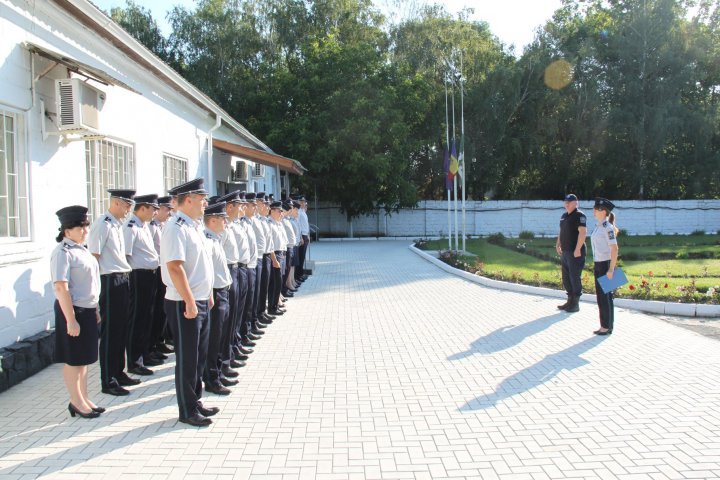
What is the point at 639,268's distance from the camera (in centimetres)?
1459

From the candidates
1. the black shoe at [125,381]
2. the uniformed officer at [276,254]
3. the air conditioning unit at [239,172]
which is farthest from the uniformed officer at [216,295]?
the air conditioning unit at [239,172]

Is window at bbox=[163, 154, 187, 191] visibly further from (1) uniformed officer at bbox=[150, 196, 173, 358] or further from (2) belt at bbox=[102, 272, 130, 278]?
(2) belt at bbox=[102, 272, 130, 278]

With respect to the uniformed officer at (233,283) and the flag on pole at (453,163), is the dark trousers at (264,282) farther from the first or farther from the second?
the flag on pole at (453,163)

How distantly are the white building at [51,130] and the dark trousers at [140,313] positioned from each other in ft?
3.75

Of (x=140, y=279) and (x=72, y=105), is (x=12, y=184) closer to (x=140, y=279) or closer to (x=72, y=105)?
(x=72, y=105)

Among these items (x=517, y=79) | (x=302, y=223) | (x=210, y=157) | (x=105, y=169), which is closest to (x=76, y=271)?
(x=105, y=169)

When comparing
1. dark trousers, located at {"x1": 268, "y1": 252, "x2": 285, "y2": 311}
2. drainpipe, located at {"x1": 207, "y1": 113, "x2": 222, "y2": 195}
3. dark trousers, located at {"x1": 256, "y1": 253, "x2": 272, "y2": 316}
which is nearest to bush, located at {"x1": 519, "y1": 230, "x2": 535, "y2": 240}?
drainpipe, located at {"x1": 207, "y1": 113, "x2": 222, "y2": 195}

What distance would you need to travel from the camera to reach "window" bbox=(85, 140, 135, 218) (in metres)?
7.57

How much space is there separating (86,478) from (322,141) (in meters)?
21.9

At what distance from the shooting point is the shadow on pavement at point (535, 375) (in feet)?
16.2

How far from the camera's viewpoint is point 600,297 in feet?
24.3

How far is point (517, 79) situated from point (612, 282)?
77.2 feet

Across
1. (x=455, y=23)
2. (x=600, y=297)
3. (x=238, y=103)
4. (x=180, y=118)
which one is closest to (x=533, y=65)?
(x=455, y=23)

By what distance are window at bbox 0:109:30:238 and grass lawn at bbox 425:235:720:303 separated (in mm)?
8971
